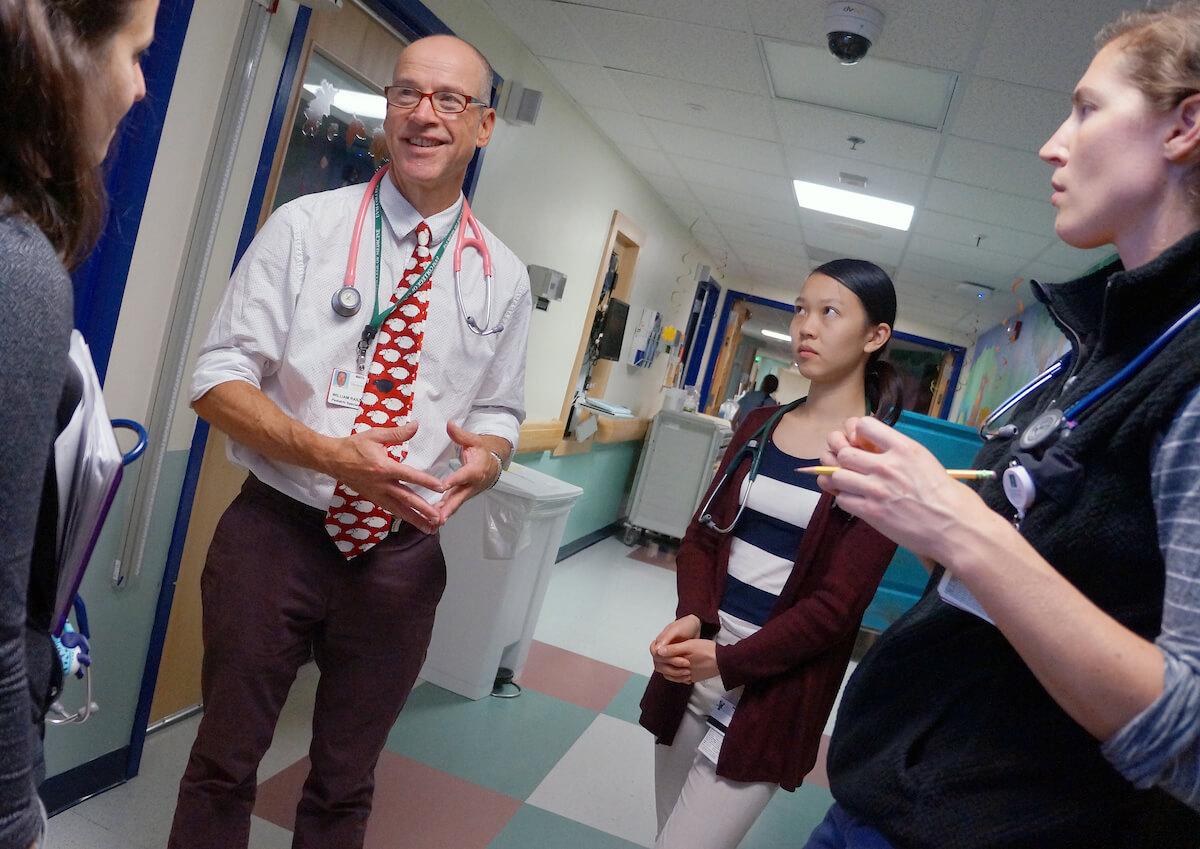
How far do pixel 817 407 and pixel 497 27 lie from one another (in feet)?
8.06

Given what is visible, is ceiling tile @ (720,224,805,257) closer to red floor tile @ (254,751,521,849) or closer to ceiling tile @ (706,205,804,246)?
ceiling tile @ (706,205,804,246)

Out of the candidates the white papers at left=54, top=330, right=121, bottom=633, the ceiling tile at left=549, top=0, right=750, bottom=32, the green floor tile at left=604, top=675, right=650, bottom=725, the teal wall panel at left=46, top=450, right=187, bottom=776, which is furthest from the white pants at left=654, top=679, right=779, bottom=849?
the ceiling tile at left=549, top=0, right=750, bottom=32

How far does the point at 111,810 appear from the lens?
87.9 inches

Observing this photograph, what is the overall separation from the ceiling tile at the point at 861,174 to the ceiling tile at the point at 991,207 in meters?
0.10

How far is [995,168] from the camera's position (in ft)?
12.6

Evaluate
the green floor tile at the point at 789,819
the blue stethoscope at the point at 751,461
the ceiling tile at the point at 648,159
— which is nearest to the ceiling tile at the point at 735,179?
the ceiling tile at the point at 648,159

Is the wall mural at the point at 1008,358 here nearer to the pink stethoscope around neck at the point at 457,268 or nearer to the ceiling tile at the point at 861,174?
the ceiling tile at the point at 861,174

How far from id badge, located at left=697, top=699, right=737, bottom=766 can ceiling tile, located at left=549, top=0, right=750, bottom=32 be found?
2.24 m

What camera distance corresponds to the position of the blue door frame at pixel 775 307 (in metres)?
9.56

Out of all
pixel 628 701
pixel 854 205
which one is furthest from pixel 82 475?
pixel 854 205

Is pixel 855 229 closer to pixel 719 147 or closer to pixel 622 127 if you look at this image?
pixel 719 147

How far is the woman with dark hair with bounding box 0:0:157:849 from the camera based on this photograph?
26.0 inches

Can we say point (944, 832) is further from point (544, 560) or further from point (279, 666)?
point (544, 560)

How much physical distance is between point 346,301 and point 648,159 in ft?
13.1
